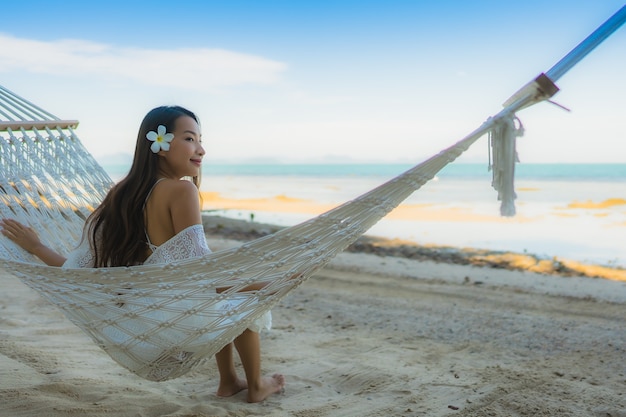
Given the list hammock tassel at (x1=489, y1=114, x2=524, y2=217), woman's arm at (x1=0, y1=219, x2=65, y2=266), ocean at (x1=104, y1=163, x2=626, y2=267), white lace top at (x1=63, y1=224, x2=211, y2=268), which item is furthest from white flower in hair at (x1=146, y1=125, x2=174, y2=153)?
ocean at (x1=104, y1=163, x2=626, y2=267)

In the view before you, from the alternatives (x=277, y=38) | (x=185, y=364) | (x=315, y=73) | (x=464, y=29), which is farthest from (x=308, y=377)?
(x=315, y=73)

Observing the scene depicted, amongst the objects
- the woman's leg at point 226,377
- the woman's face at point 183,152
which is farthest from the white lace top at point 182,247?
the woman's leg at point 226,377

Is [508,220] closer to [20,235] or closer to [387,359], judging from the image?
[387,359]

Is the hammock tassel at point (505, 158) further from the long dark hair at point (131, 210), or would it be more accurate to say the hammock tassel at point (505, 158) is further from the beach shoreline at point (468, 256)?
the beach shoreline at point (468, 256)

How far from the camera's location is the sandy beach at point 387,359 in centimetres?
166

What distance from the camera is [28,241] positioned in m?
1.71

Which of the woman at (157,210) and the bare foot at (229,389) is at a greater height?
the woman at (157,210)

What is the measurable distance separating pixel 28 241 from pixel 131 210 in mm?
459

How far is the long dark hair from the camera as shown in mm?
1488

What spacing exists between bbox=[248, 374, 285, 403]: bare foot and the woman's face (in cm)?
68

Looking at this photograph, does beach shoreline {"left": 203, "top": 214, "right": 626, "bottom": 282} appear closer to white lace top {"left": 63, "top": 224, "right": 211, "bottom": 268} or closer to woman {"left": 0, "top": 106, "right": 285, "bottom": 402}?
woman {"left": 0, "top": 106, "right": 285, "bottom": 402}

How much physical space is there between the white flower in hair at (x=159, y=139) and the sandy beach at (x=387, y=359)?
29.4 inches

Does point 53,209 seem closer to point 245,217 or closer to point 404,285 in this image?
point 404,285

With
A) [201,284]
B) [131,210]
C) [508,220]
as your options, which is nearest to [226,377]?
[201,284]
